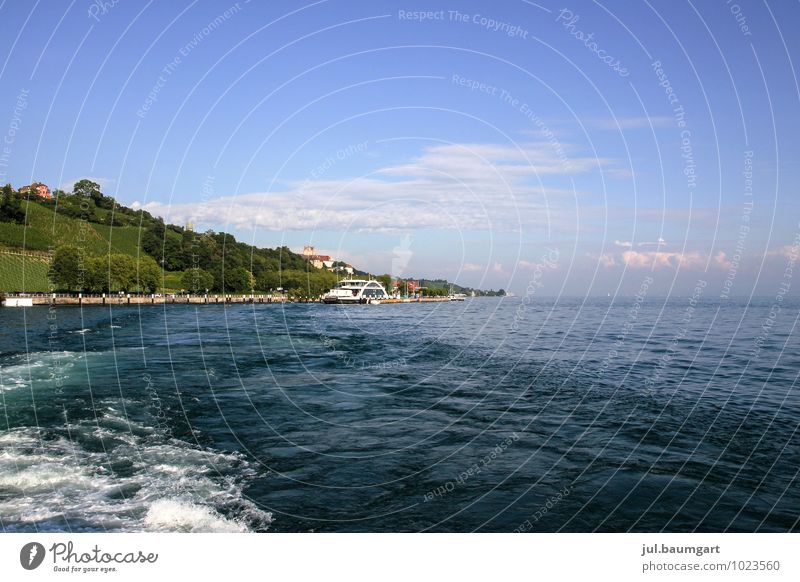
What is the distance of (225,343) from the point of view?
37969mm

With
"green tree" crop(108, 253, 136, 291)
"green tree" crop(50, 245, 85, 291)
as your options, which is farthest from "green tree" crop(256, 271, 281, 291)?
"green tree" crop(50, 245, 85, 291)

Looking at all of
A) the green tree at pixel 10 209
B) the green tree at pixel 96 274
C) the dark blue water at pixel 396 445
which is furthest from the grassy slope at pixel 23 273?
the dark blue water at pixel 396 445

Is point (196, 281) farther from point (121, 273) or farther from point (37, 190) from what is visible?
point (37, 190)

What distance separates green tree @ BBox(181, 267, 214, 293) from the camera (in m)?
127

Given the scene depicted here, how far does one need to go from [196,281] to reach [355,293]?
45506mm

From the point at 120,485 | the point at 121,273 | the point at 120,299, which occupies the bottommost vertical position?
the point at 120,485

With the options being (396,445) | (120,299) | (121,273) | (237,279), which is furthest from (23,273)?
(396,445)

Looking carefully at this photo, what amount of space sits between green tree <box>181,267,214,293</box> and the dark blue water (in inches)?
3999

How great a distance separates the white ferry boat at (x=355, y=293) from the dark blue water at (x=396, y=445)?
118 meters

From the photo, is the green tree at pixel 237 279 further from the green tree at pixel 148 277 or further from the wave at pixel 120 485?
the wave at pixel 120 485

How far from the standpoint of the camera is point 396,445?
13898mm
